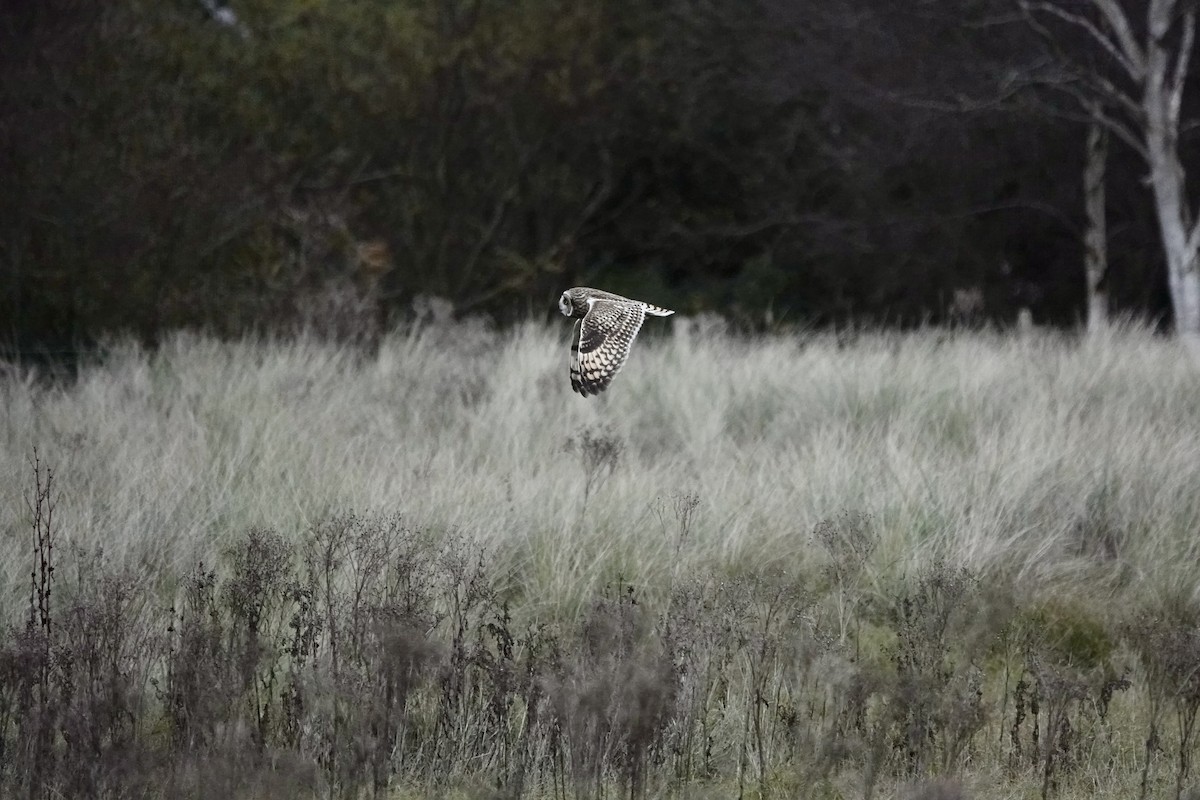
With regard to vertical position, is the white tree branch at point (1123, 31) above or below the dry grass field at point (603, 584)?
above

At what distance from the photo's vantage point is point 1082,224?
1453 cm

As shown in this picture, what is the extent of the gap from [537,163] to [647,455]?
11082mm

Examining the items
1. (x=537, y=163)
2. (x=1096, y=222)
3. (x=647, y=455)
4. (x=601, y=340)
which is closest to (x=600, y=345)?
(x=601, y=340)

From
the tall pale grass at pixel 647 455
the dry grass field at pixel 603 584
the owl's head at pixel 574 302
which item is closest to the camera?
the dry grass field at pixel 603 584

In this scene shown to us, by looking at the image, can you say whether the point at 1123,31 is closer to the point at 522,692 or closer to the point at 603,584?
the point at 603,584

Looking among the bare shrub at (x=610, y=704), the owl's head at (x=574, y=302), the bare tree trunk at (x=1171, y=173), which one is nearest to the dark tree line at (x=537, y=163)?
the bare tree trunk at (x=1171, y=173)

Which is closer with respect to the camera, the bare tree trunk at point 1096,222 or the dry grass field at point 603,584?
the dry grass field at point 603,584

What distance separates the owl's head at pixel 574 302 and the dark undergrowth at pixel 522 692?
859 mm

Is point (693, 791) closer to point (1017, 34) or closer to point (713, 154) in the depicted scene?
point (1017, 34)

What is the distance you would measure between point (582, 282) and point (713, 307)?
161cm

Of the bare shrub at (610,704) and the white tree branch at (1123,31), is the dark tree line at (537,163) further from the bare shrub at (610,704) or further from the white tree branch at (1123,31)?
the bare shrub at (610,704)

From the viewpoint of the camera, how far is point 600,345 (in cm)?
428

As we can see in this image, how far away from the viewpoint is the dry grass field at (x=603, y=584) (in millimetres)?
3625

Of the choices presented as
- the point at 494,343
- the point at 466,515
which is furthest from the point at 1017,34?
the point at 466,515
